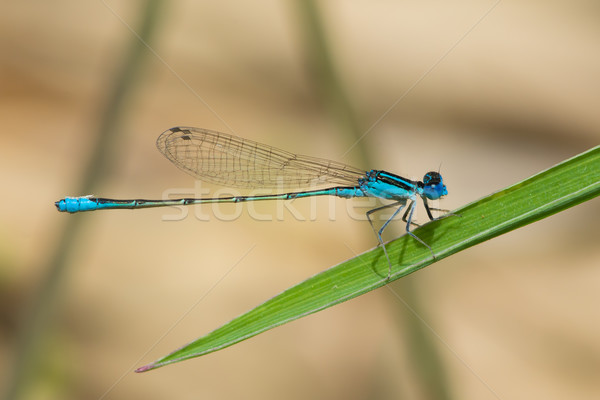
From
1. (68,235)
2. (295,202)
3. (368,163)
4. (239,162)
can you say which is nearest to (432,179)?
(368,163)

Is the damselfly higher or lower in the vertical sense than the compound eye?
higher

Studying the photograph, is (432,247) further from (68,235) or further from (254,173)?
A: (68,235)

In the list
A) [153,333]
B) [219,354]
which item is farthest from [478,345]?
[153,333]

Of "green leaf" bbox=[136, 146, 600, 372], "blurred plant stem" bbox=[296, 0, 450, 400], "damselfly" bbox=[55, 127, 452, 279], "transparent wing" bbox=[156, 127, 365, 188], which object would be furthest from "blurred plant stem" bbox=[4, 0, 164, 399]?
"green leaf" bbox=[136, 146, 600, 372]

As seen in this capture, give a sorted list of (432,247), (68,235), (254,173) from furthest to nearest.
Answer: (254,173), (68,235), (432,247)

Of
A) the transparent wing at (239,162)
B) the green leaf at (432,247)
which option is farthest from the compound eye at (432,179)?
the green leaf at (432,247)

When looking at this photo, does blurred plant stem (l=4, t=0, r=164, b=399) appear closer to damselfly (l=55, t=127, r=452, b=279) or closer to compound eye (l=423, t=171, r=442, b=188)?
damselfly (l=55, t=127, r=452, b=279)

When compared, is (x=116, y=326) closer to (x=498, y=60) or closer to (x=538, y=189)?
(x=538, y=189)
